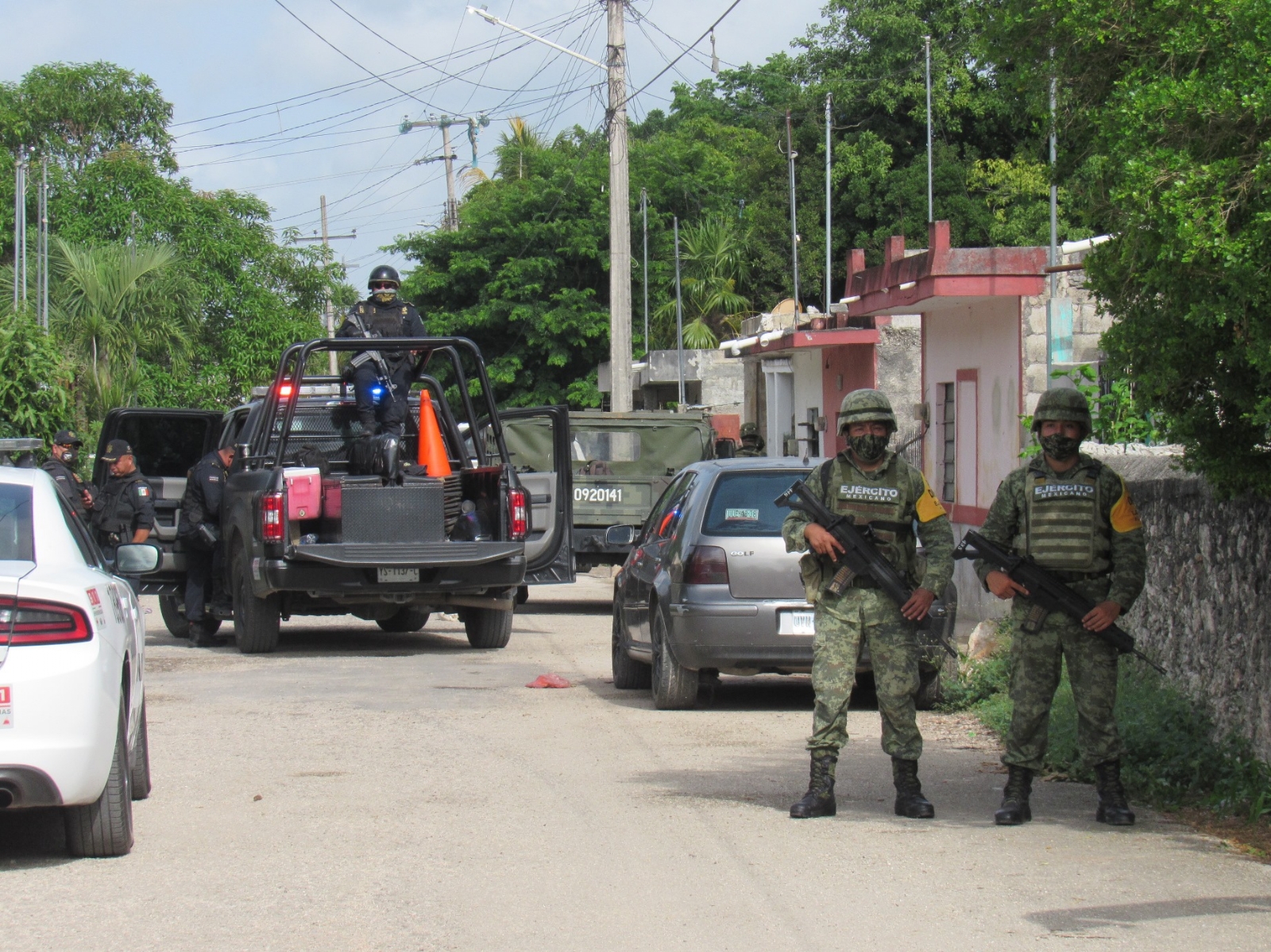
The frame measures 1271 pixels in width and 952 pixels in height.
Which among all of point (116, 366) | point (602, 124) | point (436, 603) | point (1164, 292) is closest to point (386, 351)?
point (436, 603)

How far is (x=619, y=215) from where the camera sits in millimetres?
23859

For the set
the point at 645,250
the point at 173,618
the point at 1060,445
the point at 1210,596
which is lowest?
the point at 173,618

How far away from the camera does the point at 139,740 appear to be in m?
6.85

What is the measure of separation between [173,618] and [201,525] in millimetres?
1387

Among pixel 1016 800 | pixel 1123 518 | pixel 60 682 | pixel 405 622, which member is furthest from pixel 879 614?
pixel 405 622

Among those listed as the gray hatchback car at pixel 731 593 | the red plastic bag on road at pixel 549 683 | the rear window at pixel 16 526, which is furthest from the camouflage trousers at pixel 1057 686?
the red plastic bag on road at pixel 549 683

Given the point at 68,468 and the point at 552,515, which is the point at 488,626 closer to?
the point at 552,515

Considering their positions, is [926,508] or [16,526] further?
[926,508]

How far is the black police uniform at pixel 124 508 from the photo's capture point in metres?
14.3

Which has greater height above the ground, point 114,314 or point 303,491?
point 114,314

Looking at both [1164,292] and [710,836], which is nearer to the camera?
[1164,292]

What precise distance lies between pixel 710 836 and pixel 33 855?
257 centimetres

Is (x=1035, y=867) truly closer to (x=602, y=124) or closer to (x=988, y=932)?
(x=988, y=932)

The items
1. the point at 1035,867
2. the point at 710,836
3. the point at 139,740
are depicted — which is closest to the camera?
the point at 1035,867
